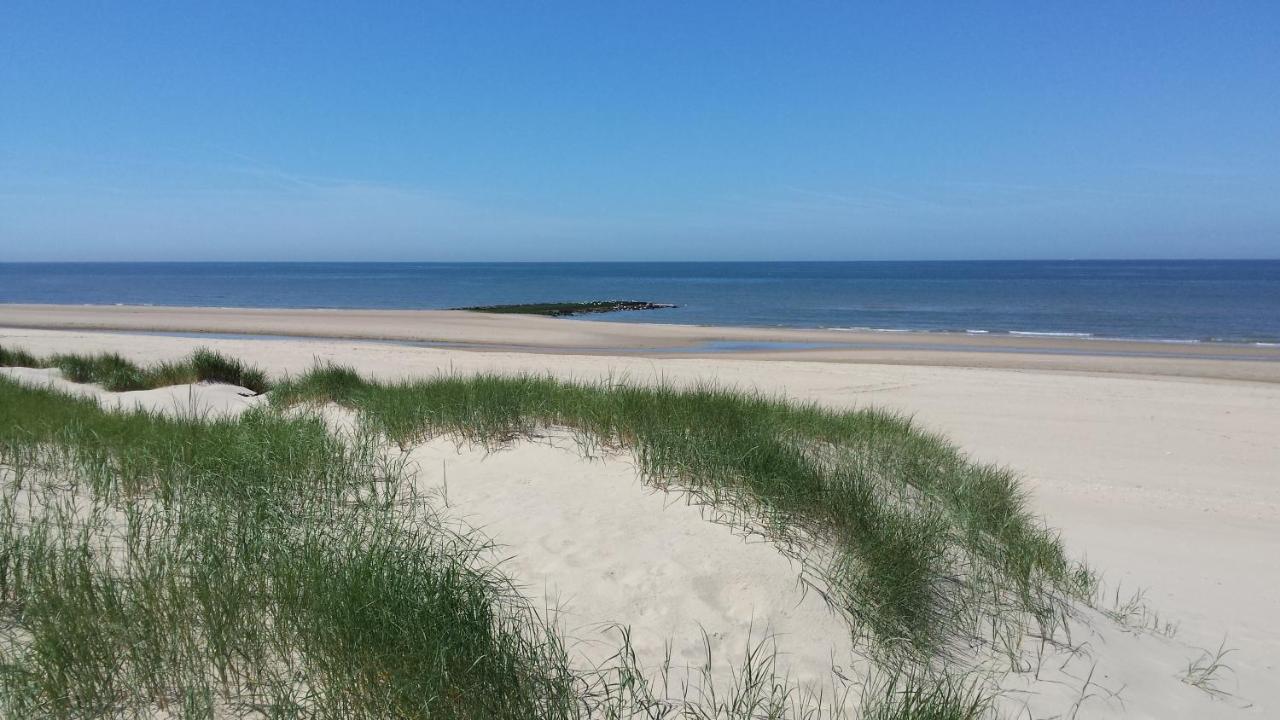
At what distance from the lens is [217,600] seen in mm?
3053

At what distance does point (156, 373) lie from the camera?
1230 centimetres

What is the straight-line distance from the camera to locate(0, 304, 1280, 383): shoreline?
22.9m

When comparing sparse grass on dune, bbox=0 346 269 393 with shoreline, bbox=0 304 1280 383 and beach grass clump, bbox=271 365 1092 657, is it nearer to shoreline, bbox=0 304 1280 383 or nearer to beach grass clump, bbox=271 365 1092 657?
beach grass clump, bbox=271 365 1092 657

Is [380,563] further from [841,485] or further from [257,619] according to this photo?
[841,485]

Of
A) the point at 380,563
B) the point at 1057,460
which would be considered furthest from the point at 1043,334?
the point at 380,563

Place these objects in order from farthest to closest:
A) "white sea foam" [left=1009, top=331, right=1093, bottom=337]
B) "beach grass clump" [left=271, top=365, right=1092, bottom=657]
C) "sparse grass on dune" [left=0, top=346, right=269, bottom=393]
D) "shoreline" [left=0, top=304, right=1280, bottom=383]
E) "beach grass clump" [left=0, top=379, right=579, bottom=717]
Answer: "white sea foam" [left=1009, top=331, right=1093, bottom=337] < "shoreline" [left=0, top=304, right=1280, bottom=383] < "sparse grass on dune" [left=0, top=346, right=269, bottom=393] < "beach grass clump" [left=271, top=365, right=1092, bottom=657] < "beach grass clump" [left=0, top=379, right=579, bottom=717]

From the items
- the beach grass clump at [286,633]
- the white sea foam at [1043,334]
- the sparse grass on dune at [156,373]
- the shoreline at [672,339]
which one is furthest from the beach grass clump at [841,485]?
the white sea foam at [1043,334]

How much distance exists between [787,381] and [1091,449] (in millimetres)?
7392

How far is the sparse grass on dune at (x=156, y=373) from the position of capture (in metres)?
11.8

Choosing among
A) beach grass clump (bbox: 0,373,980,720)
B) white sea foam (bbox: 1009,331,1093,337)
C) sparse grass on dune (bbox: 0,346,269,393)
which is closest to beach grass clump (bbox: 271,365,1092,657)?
beach grass clump (bbox: 0,373,980,720)

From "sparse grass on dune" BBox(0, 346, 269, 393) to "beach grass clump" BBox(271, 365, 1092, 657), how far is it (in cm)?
583

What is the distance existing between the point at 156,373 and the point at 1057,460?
45.9 feet

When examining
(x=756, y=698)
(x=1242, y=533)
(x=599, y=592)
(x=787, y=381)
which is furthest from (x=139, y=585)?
(x=787, y=381)

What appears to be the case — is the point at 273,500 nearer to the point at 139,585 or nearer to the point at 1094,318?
the point at 139,585
